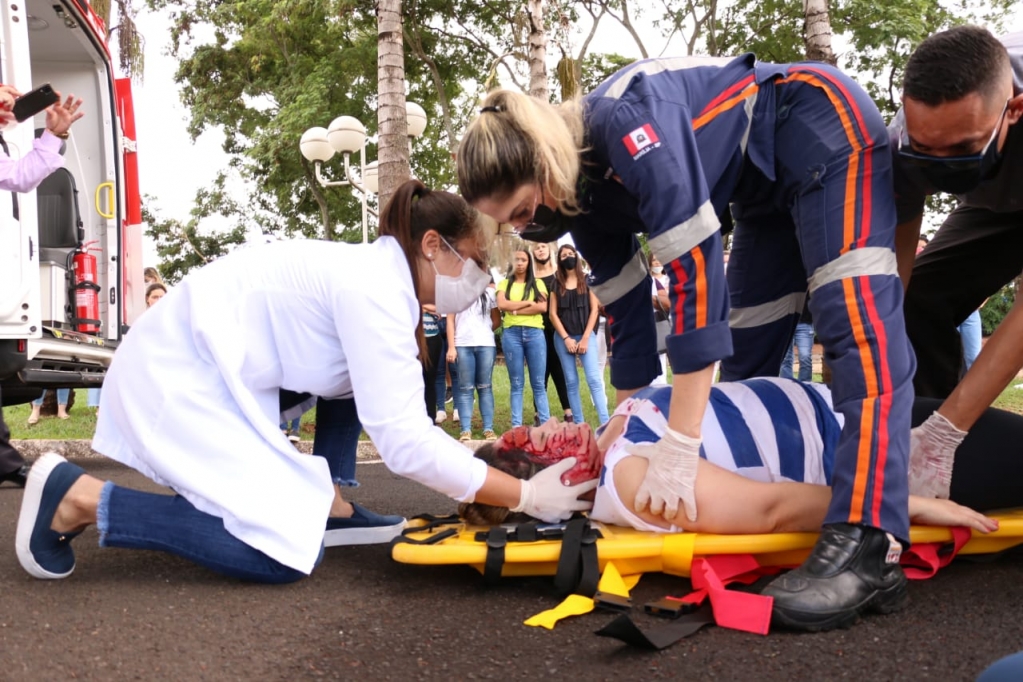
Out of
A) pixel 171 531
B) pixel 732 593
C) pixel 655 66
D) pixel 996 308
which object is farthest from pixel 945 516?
pixel 996 308

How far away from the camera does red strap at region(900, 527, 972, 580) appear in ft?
7.64

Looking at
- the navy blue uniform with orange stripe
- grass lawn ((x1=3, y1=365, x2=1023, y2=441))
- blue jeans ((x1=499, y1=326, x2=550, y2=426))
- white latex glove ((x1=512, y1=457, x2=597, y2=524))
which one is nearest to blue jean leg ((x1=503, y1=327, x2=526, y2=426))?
blue jeans ((x1=499, y1=326, x2=550, y2=426))

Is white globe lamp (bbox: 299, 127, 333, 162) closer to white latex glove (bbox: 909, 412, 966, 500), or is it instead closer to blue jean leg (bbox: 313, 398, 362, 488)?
blue jean leg (bbox: 313, 398, 362, 488)

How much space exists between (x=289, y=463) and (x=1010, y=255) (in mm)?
2438

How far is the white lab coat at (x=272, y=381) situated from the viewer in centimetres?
230

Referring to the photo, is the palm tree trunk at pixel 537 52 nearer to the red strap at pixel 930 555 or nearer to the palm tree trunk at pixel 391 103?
the palm tree trunk at pixel 391 103

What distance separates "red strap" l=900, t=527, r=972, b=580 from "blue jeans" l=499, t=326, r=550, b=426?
4.38 m

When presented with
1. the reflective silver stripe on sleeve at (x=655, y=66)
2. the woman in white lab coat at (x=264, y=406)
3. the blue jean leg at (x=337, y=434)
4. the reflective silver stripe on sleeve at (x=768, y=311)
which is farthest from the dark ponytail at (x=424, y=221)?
the reflective silver stripe on sleeve at (x=768, y=311)

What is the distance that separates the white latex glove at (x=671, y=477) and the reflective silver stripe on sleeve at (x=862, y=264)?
22.5 inches

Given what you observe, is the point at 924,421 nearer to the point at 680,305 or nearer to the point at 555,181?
the point at 680,305

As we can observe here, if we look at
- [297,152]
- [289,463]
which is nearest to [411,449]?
[289,463]

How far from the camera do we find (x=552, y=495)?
2525 millimetres

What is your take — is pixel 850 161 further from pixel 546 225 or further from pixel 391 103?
pixel 391 103

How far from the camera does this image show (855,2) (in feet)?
43.7
